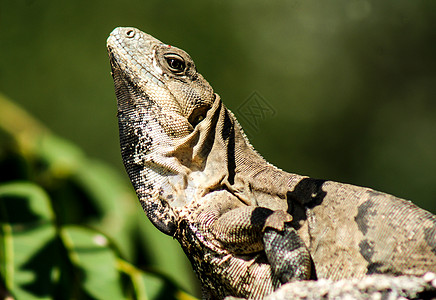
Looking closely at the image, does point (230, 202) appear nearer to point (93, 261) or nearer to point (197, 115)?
point (197, 115)

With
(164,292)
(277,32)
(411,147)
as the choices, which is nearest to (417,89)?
(411,147)

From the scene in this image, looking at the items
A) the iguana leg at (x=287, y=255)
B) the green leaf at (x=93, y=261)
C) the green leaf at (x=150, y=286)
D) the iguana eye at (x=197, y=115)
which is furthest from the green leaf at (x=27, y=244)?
the iguana leg at (x=287, y=255)

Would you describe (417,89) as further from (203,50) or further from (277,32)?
(203,50)

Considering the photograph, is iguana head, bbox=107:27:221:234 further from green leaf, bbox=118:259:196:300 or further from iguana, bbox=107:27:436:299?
green leaf, bbox=118:259:196:300

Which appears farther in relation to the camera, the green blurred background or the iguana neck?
the green blurred background

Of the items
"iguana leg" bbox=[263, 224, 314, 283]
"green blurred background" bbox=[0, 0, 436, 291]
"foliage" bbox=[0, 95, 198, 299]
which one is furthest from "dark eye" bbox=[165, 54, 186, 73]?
"green blurred background" bbox=[0, 0, 436, 291]

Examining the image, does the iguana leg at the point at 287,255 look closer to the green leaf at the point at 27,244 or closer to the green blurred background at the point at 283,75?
the green leaf at the point at 27,244
